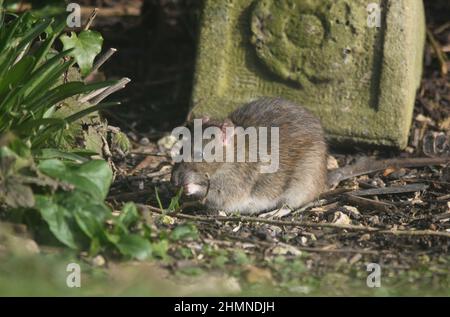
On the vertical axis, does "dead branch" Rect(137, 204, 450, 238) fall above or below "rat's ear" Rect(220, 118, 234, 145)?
below

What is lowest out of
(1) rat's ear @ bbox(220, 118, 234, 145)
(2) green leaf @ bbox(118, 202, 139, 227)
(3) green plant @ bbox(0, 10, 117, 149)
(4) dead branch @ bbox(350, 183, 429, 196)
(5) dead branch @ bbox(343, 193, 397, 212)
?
(2) green leaf @ bbox(118, 202, 139, 227)

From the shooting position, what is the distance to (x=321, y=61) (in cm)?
746

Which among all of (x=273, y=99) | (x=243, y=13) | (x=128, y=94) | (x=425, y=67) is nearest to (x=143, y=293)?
(x=273, y=99)

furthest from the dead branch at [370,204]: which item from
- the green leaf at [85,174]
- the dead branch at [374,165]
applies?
the green leaf at [85,174]

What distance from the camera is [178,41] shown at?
9.89 metres

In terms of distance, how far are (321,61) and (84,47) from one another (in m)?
2.28

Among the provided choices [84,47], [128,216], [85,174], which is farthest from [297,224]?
[84,47]

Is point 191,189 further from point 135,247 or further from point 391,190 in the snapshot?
point 391,190

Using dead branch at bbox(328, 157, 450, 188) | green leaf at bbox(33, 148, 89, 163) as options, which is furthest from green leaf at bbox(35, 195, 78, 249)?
dead branch at bbox(328, 157, 450, 188)

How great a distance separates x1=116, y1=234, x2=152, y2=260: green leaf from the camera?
16.4 ft

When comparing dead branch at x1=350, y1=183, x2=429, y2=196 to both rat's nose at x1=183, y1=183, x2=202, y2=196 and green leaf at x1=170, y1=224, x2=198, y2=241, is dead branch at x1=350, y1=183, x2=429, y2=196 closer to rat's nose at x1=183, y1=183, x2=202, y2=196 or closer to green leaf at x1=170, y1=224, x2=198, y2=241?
rat's nose at x1=183, y1=183, x2=202, y2=196

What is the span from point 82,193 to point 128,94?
3890mm

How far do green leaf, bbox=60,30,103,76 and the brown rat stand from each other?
1066 millimetres

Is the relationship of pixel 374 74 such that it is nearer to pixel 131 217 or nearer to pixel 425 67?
pixel 425 67
